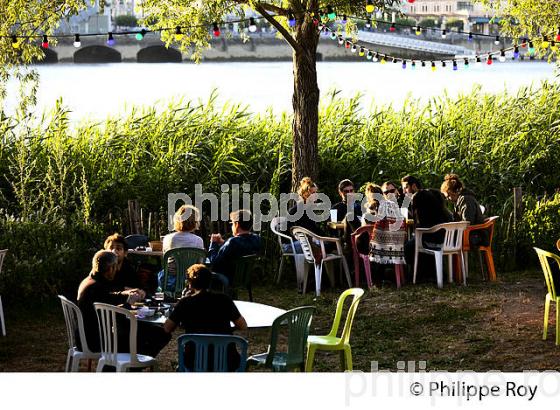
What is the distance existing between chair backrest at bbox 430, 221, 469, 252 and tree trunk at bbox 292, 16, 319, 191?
218 centimetres

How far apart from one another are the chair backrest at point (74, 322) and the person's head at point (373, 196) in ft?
12.9

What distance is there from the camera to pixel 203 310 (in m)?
6.23

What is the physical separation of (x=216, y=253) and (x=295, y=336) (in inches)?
113

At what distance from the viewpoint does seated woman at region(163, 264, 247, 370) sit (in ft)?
20.4

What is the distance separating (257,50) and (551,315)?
51.5 meters

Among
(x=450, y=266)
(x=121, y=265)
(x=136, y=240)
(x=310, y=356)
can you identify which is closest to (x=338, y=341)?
(x=310, y=356)

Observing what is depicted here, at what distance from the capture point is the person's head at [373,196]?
32.8ft

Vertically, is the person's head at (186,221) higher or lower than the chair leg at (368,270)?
higher

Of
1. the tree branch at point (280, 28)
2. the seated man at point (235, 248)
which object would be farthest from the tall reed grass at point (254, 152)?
the seated man at point (235, 248)

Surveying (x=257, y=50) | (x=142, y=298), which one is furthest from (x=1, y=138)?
(x=257, y=50)

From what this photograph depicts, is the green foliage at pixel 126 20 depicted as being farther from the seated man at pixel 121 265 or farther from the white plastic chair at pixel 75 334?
the white plastic chair at pixel 75 334

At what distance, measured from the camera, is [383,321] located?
9148 mm

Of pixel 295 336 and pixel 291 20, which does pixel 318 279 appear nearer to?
pixel 291 20
